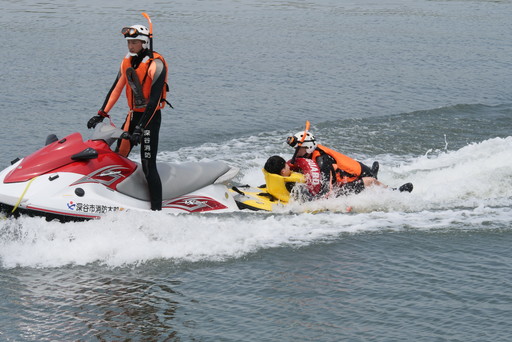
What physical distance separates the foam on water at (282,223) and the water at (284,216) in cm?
2

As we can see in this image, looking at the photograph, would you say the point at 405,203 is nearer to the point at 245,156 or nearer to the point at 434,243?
the point at 434,243

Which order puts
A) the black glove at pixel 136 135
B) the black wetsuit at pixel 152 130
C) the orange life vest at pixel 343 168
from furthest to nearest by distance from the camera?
the orange life vest at pixel 343 168 < the black wetsuit at pixel 152 130 < the black glove at pixel 136 135

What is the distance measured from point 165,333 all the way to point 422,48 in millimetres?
18144

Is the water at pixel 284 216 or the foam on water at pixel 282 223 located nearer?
the water at pixel 284 216

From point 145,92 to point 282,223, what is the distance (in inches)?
86.1

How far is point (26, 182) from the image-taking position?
24.5 ft

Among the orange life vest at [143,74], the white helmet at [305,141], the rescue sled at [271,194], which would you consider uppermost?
the orange life vest at [143,74]

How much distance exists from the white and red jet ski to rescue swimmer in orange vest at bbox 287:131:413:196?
1482mm

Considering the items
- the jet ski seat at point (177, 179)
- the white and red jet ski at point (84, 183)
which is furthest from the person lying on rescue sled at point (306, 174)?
the white and red jet ski at point (84, 183)

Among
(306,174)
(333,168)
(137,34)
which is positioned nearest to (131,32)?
(137,34)

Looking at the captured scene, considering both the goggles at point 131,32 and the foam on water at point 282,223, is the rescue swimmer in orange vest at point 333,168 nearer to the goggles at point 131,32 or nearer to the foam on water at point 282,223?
the foam on water at point 282,223

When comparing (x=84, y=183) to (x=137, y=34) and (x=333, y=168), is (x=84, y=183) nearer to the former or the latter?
(x=137, y=34)

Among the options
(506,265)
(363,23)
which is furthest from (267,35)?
(506,265)

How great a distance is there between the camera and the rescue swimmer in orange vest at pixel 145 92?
7949mm
